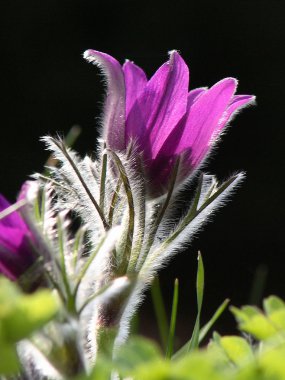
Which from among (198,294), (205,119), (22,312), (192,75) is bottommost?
(192,75)

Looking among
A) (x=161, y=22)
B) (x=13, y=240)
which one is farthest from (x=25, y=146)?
(x=13, y=240)

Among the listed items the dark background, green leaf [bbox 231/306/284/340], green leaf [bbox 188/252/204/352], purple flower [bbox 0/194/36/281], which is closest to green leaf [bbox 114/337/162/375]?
green leaf [bbox 231/306/284/340]

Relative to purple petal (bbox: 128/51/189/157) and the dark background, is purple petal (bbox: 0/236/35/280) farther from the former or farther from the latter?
the dark background

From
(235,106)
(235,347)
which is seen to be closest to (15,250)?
(235,347)

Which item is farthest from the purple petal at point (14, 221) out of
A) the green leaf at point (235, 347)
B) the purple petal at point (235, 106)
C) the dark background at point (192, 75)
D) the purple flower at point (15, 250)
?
the dark background at point (192, 75)

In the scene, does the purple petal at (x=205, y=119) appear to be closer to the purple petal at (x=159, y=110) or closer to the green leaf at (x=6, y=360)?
the purple petal at (x=159, y=110)

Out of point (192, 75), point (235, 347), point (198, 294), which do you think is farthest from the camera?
point (192, 75)

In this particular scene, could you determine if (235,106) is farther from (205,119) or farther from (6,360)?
(6,360)
